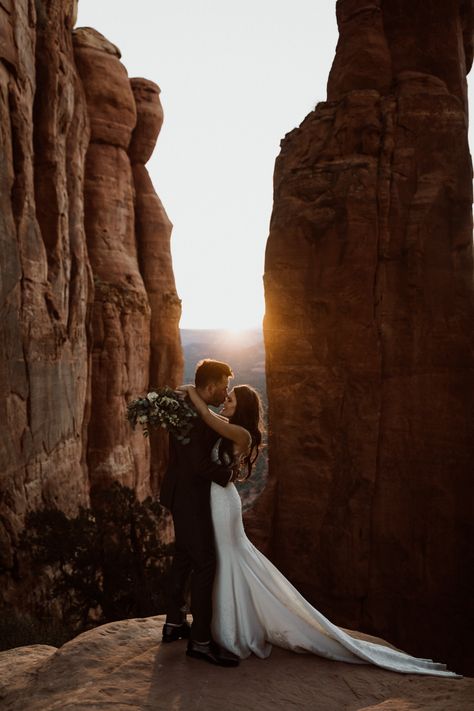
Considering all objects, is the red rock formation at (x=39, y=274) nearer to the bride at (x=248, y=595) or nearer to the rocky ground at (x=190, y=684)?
the rocky ground at (x=190, y=684)

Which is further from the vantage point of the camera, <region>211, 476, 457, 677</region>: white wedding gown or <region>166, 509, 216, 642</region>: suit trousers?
<region>211, 476, 457, 677</region>: white wedding gown

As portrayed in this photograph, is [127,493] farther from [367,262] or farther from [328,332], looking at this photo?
[367,262]

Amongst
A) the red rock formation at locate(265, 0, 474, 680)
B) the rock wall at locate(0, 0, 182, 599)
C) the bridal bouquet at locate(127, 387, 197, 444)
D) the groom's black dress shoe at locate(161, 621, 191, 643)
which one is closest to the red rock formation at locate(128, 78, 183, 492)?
the rock wall at locate(0, 0, 182, 599)

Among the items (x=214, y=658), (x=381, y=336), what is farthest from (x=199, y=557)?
(x=381, y=336)

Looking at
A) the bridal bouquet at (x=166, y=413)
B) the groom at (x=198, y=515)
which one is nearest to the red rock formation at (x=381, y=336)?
the groom at (x=198, y=515)

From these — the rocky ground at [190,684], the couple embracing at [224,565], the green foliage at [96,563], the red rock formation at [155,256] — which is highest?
the red rock formation at [155,256]

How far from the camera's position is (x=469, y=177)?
1988cm

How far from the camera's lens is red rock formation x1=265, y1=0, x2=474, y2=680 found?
1886 cm

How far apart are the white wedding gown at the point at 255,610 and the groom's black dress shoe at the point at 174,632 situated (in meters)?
0.49

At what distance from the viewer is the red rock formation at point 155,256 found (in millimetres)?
30797

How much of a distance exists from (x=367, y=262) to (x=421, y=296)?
2.27m

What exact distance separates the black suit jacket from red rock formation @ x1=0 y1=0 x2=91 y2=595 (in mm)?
9282

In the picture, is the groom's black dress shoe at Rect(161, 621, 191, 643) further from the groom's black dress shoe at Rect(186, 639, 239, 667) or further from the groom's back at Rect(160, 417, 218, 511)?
the groom's back at Rect(160, 417, 218, 511)

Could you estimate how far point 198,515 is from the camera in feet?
16.0
